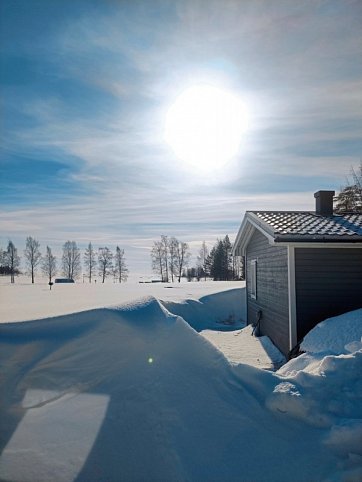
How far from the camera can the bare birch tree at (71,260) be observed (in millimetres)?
61438

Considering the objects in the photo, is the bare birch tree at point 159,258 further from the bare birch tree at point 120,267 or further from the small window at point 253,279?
the small window at point 253,279

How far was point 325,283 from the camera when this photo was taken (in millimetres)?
8000

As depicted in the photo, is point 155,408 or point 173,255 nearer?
point 155,408

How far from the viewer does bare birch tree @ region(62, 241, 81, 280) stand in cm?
6144

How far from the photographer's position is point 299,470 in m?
2.96

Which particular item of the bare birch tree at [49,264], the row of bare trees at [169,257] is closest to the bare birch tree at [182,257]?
the row of bare trees at [169,257]

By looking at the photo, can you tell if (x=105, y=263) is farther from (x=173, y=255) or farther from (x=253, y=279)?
(x=253, y=279)

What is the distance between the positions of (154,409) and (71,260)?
61.3 metres

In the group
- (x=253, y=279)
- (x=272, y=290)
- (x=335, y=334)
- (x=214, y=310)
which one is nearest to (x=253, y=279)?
(x=253, y=279)

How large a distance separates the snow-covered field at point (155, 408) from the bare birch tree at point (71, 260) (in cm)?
5993

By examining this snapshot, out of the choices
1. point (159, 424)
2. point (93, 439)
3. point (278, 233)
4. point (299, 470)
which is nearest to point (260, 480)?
point (299, 470)

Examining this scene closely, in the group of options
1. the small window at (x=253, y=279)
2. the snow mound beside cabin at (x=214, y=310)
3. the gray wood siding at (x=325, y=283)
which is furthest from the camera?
the snow mound beside cabin at (x=214, y=310)

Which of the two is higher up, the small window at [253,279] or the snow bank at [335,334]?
the small window at [253,279]

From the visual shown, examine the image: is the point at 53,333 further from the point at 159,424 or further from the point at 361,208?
Answer: the point at 361,208
